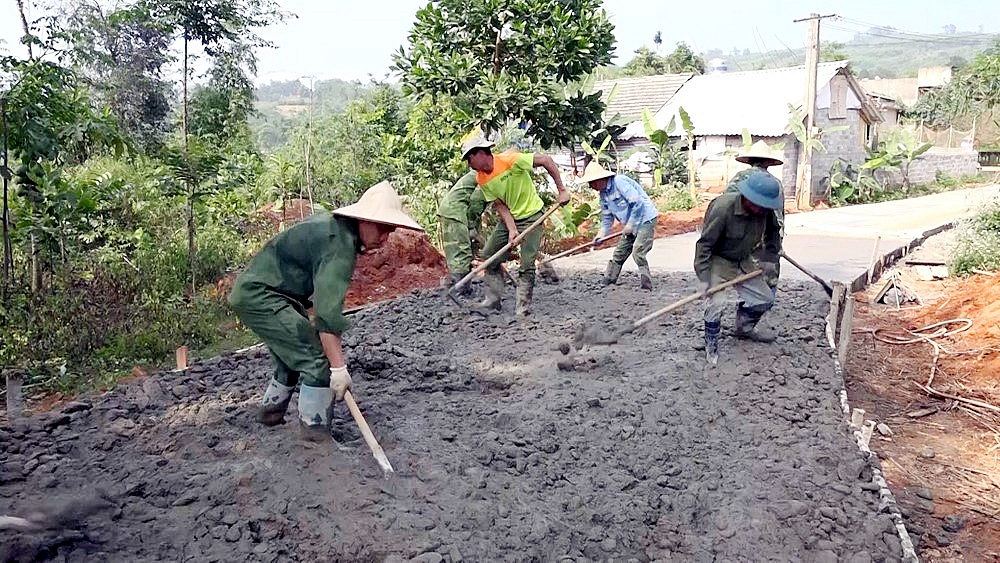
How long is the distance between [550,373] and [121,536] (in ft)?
9.95

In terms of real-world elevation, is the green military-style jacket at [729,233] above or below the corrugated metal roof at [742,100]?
below

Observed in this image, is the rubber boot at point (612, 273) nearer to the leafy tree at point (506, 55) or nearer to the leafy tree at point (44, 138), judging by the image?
the leafy tree at point (506, 55)

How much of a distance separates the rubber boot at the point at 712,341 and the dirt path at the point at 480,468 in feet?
0.26

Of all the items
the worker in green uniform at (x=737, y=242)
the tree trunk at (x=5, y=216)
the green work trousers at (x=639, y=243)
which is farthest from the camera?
the green work trousers at (x=639, y=243)

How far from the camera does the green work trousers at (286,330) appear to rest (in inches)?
152

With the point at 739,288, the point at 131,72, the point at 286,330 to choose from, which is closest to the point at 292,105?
the point at 131,72

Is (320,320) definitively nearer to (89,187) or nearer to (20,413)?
(20,413)

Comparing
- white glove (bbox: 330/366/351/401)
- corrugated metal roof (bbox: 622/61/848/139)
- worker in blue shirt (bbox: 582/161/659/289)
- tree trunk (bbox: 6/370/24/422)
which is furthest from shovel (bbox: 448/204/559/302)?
corrugated metal roof (bbox: 622/61/848/139)

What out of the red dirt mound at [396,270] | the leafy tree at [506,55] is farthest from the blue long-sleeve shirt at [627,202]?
the red dirt mound at [396,270]

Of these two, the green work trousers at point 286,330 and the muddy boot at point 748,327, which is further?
the muddy boot at point 748,327

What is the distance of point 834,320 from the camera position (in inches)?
256

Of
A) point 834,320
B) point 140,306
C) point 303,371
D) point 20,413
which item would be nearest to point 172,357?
point 140,306

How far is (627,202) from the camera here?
7.71m

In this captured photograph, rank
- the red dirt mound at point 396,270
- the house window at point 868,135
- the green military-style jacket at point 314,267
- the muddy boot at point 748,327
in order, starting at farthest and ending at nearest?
the house window at point 868,135 < the red dirt mound at point 396,270 < the muddy boot at point 748,327 < the green military-style jacket at point 314,267
